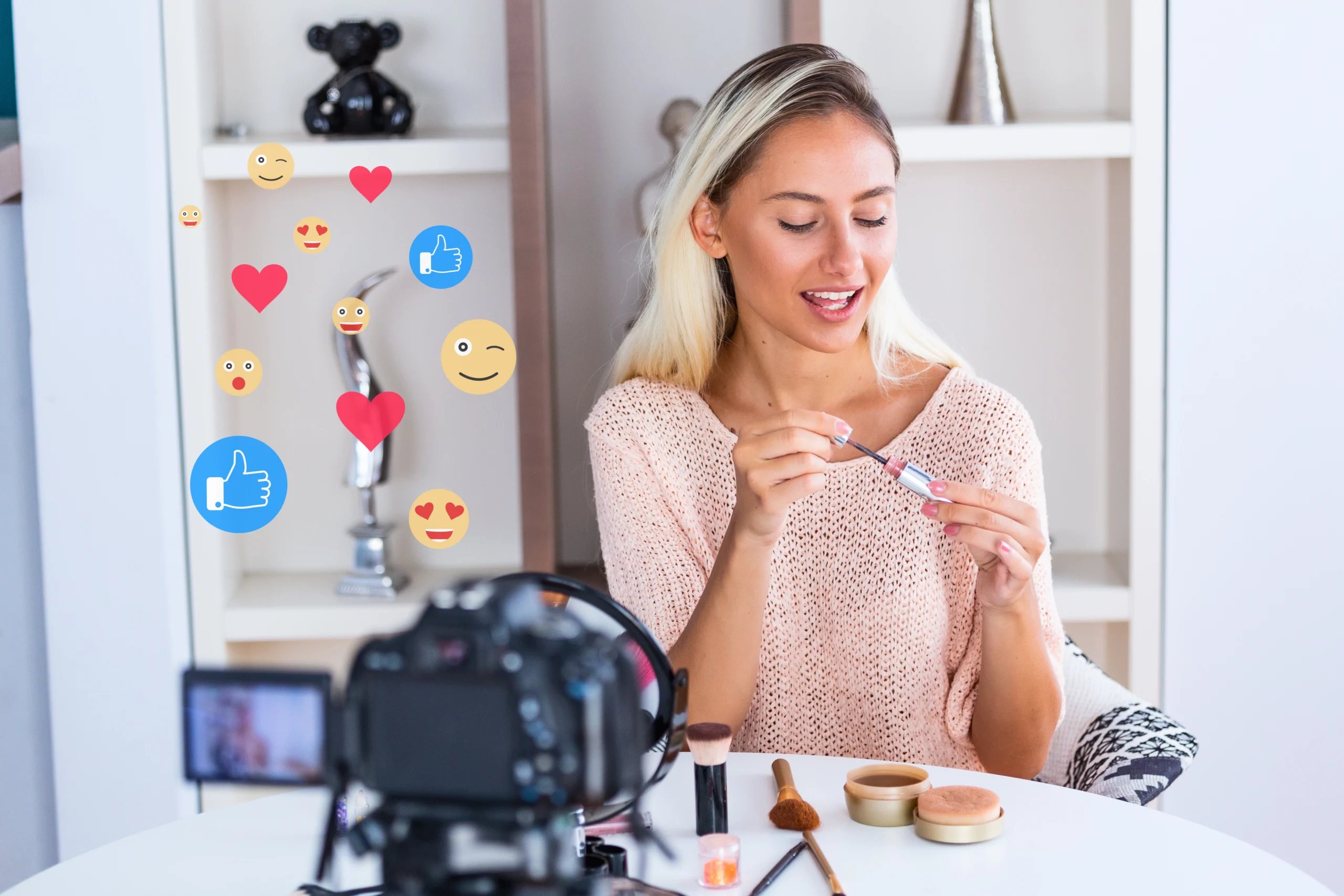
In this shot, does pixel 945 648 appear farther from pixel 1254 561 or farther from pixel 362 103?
pixel 362 103

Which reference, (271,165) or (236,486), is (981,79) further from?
(236,486)

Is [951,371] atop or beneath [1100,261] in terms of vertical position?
beneath

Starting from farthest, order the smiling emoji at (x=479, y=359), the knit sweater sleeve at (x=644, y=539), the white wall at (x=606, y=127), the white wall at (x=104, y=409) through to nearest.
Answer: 1. the white wall at (x=606, y=127)
2. the smiling emoji at (x=479, y=359)
3. the white wall at (x=104, y=409)
4. the knit sweater sleeve at (x=644, y=539)

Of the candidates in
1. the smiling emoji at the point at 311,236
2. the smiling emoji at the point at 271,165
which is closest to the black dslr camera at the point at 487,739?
the smiling emoji at the point at 271,165

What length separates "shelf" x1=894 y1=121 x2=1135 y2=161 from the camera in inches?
67.7

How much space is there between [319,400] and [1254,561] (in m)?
1.34

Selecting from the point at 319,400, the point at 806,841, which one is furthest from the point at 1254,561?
the point at 319,400

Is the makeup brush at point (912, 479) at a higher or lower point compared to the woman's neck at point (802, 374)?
lower

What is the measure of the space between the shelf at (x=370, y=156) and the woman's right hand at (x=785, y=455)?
0.78 m

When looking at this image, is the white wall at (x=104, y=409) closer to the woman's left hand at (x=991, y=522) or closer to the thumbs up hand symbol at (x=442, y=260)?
the thumbs up hand symbol at (x=442, y=260)

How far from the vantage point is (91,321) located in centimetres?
165

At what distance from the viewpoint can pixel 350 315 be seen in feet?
5.91

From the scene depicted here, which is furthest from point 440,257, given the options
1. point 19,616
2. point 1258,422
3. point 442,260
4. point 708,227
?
point 1258,422

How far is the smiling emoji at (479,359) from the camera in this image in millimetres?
1730
